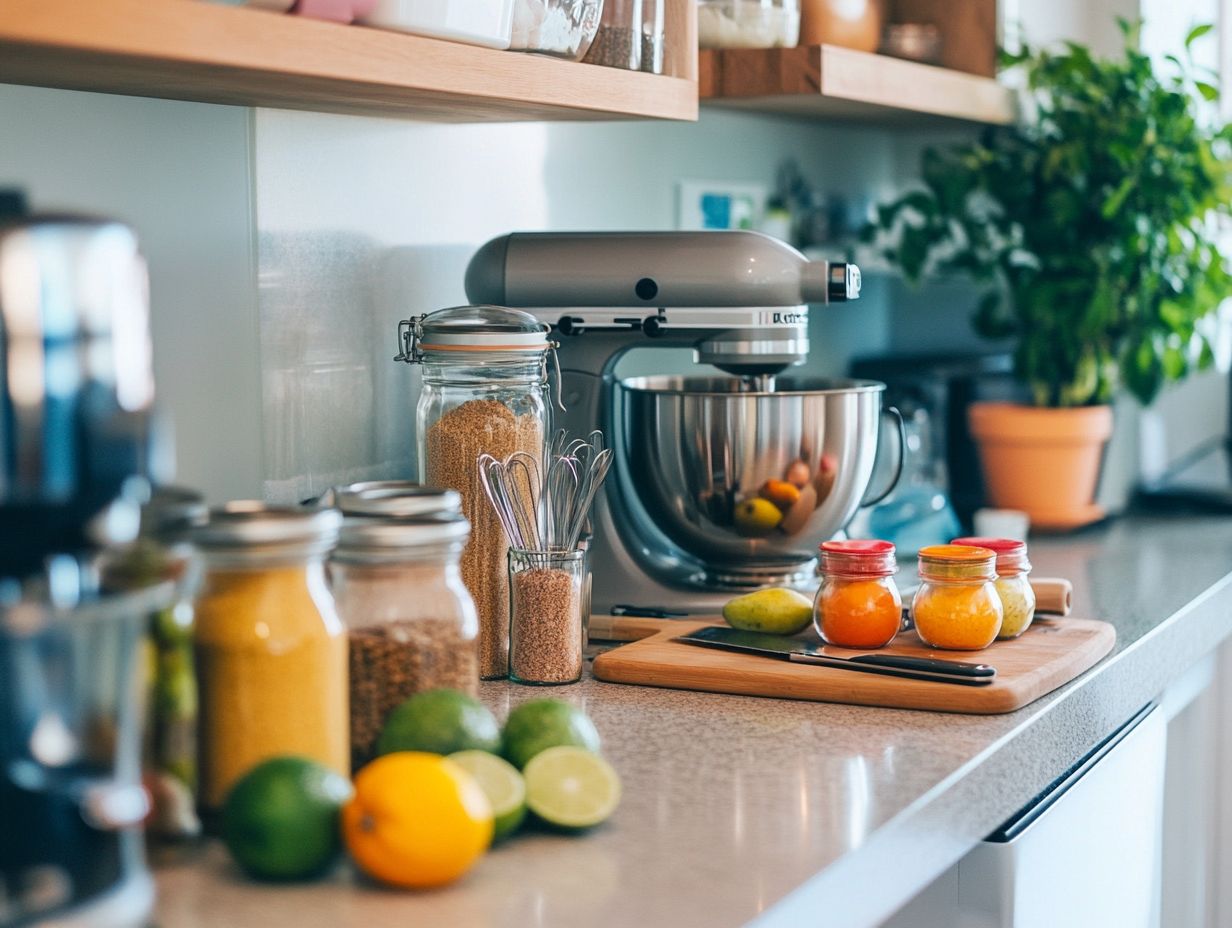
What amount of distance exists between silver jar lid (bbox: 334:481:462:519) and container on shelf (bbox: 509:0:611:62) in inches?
15.4

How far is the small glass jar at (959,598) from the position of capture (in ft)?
4.30

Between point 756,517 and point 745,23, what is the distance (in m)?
0.57

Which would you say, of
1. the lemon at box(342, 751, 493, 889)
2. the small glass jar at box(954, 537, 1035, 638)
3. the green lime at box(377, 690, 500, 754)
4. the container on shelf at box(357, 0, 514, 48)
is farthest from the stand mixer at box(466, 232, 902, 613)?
the lemon at box(342, 751, 493, 889)

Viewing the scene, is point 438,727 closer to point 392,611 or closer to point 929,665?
point 392,611

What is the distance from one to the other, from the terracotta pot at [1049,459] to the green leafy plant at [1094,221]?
0.16 feet

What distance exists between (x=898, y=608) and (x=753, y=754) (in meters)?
0.27

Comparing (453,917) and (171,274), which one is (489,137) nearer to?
(171,274)

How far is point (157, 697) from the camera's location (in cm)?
89

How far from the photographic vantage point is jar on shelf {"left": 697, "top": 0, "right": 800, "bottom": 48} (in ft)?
5.75

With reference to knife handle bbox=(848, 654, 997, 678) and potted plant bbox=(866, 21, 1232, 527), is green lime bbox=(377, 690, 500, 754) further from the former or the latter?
potted plant bbox=(866, 21, 1232, 527)

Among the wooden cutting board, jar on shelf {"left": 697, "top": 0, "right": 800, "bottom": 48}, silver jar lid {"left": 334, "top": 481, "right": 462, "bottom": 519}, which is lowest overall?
the wooden cutting board

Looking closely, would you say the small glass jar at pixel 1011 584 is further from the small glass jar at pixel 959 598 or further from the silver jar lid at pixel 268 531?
the silver jar lid at pixel 268 531

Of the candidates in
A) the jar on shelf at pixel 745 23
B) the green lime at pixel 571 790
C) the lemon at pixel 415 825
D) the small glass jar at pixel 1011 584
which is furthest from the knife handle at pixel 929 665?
the jar on shelf at pixel 745 23

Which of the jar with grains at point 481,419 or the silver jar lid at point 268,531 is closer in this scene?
the silver jar lid at point 268,531
